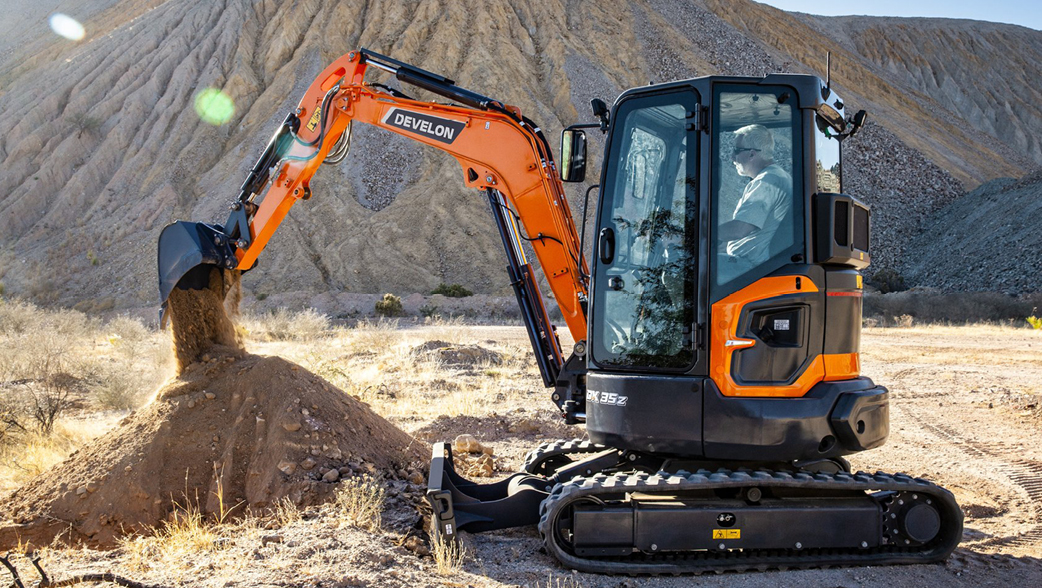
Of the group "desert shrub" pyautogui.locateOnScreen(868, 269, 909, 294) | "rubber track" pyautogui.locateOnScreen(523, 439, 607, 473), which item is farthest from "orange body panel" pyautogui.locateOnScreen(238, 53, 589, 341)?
"desert shrub" pyautogui.locateOnScreen(868, 269, 909, 294)

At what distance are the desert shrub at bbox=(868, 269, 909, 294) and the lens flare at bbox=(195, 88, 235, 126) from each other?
1156 inches

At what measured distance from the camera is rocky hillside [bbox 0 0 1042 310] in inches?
1283

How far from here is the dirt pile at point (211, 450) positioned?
623 cm

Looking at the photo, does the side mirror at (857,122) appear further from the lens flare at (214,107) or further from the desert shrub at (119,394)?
the lens flare at (214,107)

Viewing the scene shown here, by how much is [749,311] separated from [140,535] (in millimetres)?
4818

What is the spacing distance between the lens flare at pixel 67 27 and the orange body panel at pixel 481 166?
165 feet

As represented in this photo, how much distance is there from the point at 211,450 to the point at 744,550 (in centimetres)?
442

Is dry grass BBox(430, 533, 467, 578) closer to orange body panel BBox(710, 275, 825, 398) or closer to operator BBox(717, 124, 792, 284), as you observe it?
orange body panel BBox(710, 275, 825, 398)

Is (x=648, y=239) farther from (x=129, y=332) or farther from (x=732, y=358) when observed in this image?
(x=129, y=332)

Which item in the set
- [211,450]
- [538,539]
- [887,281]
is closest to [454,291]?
[887,281]

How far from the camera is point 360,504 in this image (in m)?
5.58

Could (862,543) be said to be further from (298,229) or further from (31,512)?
(298,229)

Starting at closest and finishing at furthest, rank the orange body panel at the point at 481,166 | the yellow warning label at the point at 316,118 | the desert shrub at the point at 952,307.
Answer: the orange body panel at the point at 481,166
the yellow warning label at the point at 316,118
the desert shrub at the point at 952,307

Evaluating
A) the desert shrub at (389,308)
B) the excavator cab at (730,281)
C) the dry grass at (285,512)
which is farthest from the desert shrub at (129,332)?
the excavator cab at (730,281)
